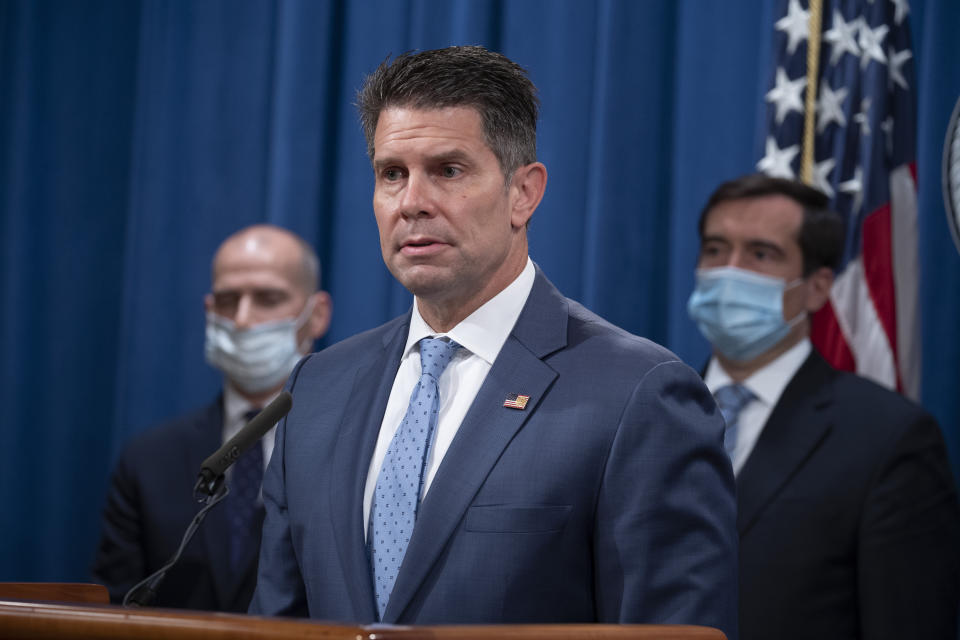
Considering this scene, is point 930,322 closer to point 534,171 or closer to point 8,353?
point 534,171

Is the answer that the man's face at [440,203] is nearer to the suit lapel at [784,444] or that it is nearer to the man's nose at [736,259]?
the suit lapel at [784,444]

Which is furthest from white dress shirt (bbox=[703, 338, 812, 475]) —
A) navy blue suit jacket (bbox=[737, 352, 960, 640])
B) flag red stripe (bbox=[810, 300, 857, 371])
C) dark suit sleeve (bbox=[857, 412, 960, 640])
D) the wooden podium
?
the wooden podium

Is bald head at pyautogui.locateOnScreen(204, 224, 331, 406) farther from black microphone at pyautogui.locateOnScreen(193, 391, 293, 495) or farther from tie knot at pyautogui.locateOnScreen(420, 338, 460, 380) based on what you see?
black microphone at pyautogui.locateOnScreen(193, 391, 293, 495)

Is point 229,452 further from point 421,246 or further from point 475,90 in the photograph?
point 475,90

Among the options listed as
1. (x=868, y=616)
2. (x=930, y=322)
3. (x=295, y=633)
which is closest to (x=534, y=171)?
(x=295, y=633)

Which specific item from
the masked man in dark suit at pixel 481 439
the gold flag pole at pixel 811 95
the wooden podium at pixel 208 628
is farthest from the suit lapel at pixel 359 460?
the gold flag pole at pixel 811 95

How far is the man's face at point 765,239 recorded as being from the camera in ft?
10.1

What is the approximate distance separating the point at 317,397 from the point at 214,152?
2.52 meters

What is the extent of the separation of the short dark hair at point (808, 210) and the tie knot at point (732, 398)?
40 cm

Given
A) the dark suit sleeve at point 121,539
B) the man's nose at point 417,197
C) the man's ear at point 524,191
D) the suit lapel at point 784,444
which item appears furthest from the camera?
the dark suit sleeve at point 121,539

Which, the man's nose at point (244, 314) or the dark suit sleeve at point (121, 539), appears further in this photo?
the man's nose at point (244, 314)

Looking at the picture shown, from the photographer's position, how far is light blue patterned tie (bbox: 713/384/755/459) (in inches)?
115

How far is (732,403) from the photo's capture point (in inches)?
117

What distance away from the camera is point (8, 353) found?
4180mm
